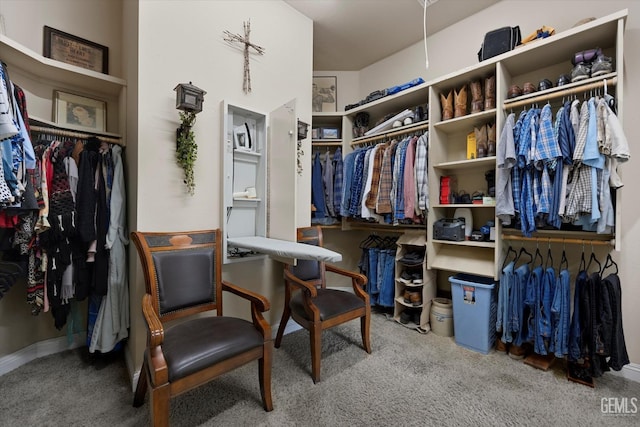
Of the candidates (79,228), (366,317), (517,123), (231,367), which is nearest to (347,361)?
(366,317)

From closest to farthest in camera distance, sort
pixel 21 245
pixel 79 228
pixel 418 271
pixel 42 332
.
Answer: pixel 21 245 < pixel 79 228 < pixel 42 332 < pixel 418 271

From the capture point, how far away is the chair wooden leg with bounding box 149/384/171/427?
3.66ft

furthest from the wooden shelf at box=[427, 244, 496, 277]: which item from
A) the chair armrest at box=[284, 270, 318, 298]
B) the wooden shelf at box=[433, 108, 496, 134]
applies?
the chair armrest at box=[284, 270, 318, 298]

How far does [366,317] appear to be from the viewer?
209 centimetres

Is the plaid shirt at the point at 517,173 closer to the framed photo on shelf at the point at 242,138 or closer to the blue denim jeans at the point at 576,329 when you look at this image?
the blue denim jeans at the point at 576,329

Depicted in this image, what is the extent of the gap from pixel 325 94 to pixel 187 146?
2.35m

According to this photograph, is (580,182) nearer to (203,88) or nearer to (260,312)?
(260,312)

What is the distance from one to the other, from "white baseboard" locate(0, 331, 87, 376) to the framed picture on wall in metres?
3.34

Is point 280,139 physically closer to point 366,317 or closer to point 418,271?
point 366,317

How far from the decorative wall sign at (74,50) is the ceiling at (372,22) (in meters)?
1.65

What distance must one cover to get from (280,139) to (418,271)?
6.09 ft

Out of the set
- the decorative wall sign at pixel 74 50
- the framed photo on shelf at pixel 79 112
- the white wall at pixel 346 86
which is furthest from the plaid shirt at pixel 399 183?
the decorative wall sign at pixel 74 50

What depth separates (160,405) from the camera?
1.13 metres

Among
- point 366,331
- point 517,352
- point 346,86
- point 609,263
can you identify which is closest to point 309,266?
point 366,331
